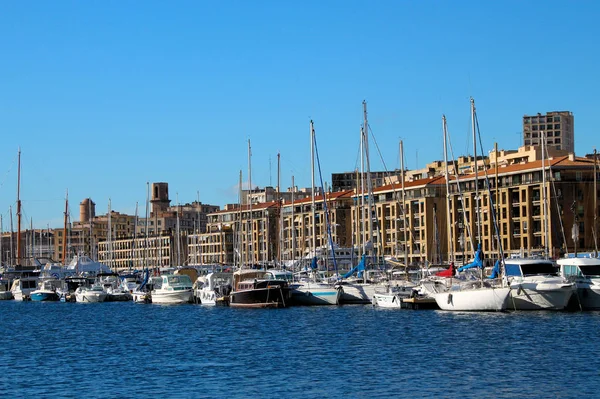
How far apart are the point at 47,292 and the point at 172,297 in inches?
1271

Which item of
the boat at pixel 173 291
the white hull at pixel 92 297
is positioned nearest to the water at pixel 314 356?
the boat at pixel 173 291

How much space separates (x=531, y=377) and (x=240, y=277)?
5788 centimetres

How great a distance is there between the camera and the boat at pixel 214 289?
10359 centimetres

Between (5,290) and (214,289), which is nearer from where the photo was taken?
(214,289)

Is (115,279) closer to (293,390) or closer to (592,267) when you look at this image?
(592,267)

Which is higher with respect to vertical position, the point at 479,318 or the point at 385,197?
the point at 385,197

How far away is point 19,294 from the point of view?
146875mm

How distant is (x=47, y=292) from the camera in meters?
138

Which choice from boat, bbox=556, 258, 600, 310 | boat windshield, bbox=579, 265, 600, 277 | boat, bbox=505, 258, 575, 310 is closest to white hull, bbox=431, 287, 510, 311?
boat, bbox=505, 258, 575, 310

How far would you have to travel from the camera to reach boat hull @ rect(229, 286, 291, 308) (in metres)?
93.2

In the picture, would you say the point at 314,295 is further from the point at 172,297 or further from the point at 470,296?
the point at 470,296

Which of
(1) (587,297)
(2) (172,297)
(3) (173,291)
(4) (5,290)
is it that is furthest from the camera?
(4) (5,290)

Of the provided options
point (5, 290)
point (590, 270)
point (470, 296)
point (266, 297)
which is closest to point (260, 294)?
point (266, 297)

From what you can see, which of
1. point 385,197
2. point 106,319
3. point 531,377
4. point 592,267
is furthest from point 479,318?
point 385,197
